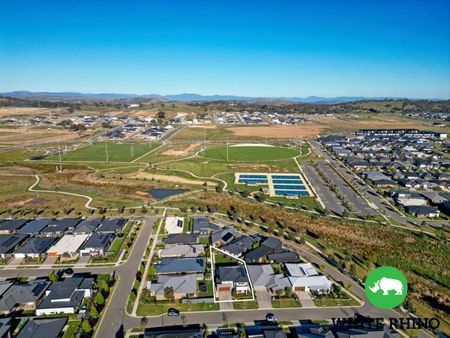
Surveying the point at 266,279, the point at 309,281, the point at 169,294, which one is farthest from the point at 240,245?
the point at 169,294

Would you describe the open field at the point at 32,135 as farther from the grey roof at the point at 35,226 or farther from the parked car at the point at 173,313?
the parked car at the point at 173,313

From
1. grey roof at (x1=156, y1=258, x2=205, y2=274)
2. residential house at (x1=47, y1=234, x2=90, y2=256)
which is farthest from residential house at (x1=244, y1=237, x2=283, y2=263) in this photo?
residential house at (x1=47, y1=234, x2=90, y2=256)

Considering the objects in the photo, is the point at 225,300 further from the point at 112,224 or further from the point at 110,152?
the point at 110,152

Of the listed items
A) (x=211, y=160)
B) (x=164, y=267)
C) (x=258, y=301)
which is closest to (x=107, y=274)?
(x=164, y=267)

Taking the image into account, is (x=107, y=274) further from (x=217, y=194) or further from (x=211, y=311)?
(x=217, y=194)

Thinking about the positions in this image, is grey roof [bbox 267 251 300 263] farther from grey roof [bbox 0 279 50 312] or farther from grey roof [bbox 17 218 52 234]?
grey roof [bbox 17 218 52 234]
